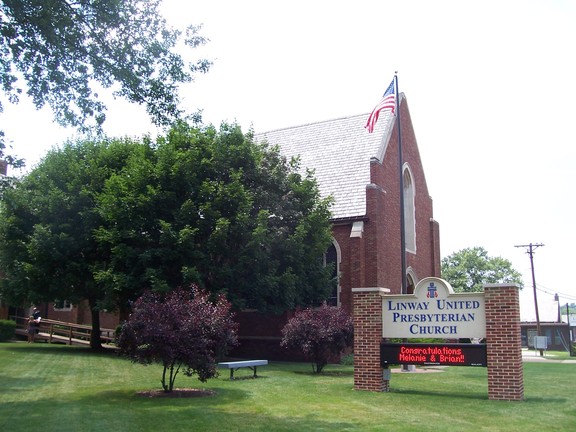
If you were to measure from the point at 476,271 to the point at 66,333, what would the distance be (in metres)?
66.2

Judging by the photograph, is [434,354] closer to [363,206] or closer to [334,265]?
[334,265]

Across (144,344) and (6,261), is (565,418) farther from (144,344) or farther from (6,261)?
(6,261)

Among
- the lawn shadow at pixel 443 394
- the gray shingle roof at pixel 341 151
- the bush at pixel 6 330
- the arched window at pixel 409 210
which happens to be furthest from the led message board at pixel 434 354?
the bush at pixel 6 330

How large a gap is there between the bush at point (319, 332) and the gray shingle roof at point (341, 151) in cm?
877

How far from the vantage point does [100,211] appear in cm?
2356

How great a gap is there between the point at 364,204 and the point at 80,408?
63.3 ft

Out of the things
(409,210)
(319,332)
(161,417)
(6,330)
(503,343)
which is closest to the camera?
(161,417)

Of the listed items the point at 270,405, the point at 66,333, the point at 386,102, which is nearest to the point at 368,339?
the point at 270,405

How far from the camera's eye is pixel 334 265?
28.2 m

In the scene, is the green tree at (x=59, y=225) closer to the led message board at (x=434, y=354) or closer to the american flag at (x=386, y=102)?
the american flag at (x=386, y=102)

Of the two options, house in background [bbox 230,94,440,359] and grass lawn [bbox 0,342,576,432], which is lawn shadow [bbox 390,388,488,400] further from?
house in background [bbox 230,94,440,359]

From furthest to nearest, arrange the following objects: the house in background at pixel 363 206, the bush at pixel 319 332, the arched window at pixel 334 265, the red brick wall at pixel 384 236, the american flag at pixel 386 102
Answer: the arched window at pixel 334 265 → the house in background at pixel 363 206 → the red brick wall at pixel 384 236 → the american flag at pixel 386 102 → the bush at pixel 319 332

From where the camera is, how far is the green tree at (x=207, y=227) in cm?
2192

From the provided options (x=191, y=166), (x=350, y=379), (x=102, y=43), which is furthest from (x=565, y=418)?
(x=191, y=166)
